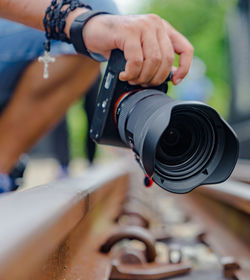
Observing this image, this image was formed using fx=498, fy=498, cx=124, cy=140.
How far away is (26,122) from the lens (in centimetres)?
288

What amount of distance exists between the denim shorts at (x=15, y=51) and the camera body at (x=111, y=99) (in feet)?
3.42

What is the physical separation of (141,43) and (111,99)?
228 mm

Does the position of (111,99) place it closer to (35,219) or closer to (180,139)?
(180,139)

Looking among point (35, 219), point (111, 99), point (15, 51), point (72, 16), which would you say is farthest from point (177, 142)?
point (15, 51)

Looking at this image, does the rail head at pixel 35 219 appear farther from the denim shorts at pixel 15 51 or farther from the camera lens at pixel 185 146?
the denim shorts at pixel 15 51

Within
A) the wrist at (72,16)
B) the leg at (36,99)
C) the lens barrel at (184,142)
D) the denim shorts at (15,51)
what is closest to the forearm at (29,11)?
the wrist at (72,16)

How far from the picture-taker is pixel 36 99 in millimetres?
2848

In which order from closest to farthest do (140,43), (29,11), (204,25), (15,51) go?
(140,43)
(29,11)
(15,51)
(204,25)

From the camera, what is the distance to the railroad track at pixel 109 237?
0.77 m

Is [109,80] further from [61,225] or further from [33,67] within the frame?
[33,67]

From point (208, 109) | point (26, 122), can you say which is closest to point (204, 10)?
point (26, 122)

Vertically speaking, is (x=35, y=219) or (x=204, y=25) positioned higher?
(x=35, y=219)

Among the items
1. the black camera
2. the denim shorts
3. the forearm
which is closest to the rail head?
the black camera

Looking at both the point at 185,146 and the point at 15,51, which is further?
the point at 15,51
